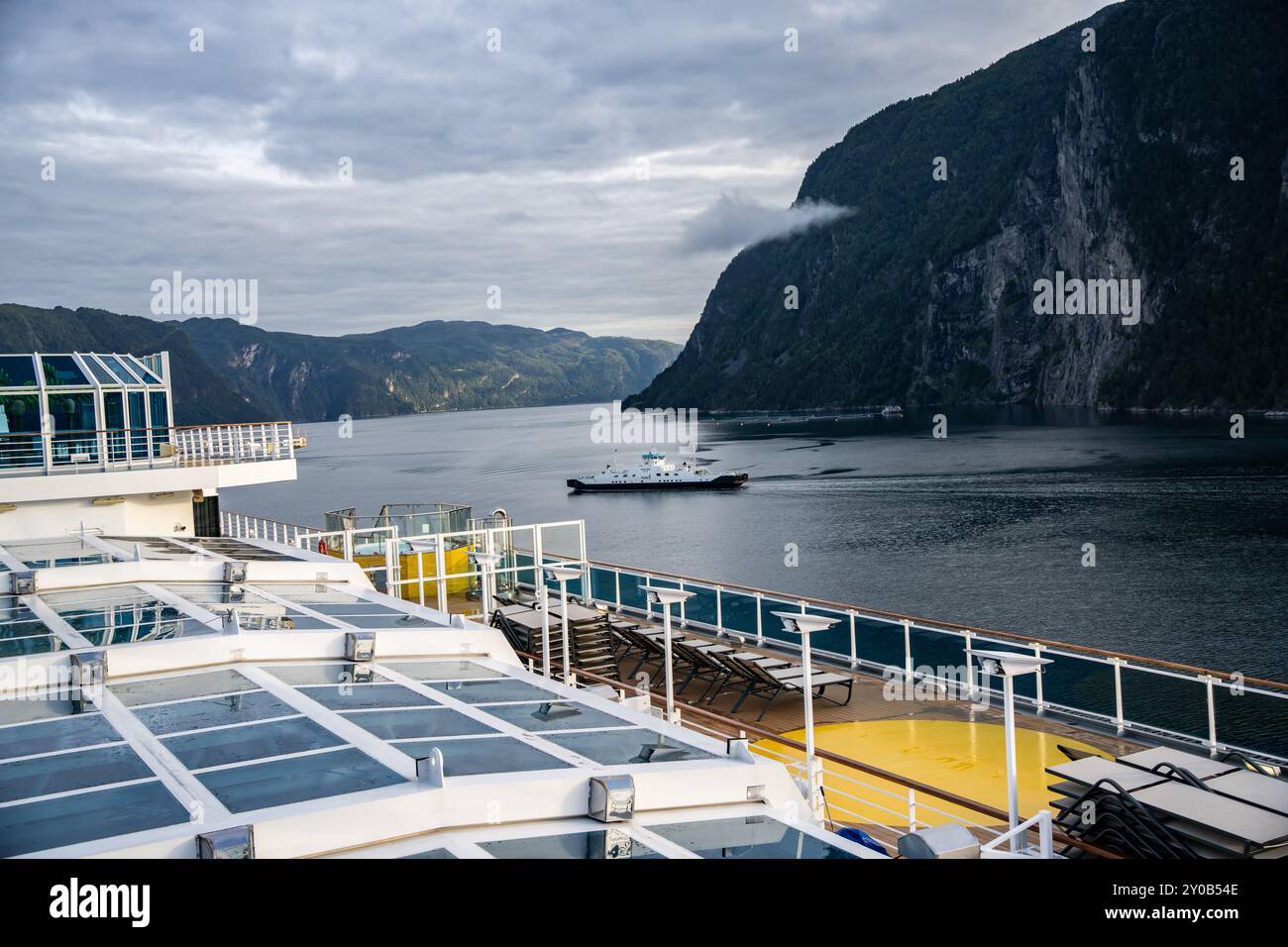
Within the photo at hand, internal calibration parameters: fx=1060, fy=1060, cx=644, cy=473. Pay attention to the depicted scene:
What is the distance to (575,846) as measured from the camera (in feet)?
15.0

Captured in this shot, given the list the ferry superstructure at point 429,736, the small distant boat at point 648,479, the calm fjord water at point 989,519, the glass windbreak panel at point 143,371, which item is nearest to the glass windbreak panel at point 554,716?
the ferry superstructure at point 429,736

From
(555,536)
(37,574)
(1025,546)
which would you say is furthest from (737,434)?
(37,574)

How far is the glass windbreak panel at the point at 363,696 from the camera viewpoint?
664cm

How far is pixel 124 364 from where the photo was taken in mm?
21875

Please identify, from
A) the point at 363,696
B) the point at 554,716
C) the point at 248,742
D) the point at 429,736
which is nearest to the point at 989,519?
the point at 554,716

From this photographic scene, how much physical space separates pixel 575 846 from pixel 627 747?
1324mm

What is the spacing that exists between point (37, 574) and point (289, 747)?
20.4ft

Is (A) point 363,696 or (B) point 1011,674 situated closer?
(B) point 1011,674

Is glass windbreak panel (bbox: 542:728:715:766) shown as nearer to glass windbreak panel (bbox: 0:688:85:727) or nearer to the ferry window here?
glass windbreak panel (bbox: 0:688:85:727)

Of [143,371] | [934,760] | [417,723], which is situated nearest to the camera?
[417,723]

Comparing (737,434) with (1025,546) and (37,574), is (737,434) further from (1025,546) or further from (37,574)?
(37,574)

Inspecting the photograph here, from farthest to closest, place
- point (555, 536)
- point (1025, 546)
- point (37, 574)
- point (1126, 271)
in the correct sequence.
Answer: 1. point (1126, 271)
2. point (555, 536)
3. point (1025, 546)
4. point (37, 574)

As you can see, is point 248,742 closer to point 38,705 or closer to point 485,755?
point 485,755

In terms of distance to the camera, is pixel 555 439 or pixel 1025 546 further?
pixel 555 439
